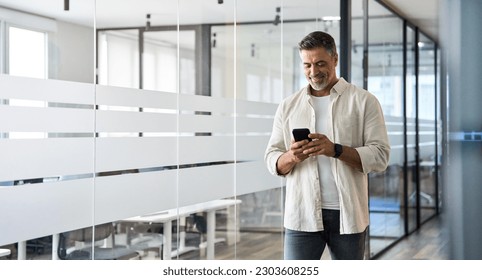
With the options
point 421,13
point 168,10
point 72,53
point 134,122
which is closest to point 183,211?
point 134,122

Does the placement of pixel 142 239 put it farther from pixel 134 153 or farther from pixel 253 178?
pixel 253 178

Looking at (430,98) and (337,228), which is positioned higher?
(430,98)

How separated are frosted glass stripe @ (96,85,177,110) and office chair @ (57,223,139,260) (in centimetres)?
47

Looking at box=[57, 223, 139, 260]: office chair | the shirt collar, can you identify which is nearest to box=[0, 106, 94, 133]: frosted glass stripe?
box=[57, 223, 139, 260]: office chair

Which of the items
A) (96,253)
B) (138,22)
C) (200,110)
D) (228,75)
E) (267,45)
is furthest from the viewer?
(267,45)

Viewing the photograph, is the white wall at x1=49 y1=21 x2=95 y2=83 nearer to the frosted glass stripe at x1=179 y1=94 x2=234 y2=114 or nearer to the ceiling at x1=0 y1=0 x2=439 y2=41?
the ceiling at x1=0 y1=0 x2=439 y2=41

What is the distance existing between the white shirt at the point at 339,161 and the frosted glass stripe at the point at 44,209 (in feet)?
2.28

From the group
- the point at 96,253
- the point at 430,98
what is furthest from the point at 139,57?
the point at 430,98

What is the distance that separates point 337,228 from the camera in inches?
92.9

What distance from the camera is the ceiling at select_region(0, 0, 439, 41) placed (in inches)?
94.8

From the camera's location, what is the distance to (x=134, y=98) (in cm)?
282

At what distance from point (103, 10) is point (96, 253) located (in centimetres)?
90

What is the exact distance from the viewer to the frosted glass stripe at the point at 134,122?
262 cm

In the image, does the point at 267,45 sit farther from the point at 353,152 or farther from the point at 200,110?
the point at 353,152
